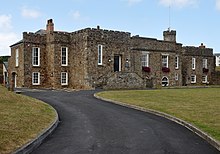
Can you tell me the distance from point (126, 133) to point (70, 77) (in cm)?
2800

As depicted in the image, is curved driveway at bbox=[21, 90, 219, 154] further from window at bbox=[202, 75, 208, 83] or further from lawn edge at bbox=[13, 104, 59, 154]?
window at bbox=[202, 75, 208, 83]

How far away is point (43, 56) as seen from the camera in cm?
3906

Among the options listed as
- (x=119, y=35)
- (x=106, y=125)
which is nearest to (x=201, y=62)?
(x=119, y=35)

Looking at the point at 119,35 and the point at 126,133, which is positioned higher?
the point at 119,35

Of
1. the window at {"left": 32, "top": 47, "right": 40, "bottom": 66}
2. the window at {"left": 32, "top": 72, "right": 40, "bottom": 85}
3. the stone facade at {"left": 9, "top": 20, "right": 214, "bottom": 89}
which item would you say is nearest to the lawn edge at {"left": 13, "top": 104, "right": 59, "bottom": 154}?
the stone facade at {"left": 9, "top": 20, "right": 214, "bottom": 89}

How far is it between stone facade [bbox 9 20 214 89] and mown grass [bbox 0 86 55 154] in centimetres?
1882

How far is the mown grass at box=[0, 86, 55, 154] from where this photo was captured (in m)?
9.22

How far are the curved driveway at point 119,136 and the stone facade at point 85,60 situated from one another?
66.8ft

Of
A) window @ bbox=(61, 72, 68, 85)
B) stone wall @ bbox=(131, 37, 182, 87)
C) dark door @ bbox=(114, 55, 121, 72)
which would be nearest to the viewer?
window @ bbox=(61, 72, 68, 85)

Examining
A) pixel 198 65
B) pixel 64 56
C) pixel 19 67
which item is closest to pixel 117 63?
pixel 64 56

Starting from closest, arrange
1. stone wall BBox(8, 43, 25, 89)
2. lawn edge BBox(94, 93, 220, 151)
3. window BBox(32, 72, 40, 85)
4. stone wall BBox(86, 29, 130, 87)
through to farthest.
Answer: lawn edge BBox(94, 93, 220, 151), stone wall BBox(86, 29, 130, 87), stone wall BBox(8, 43, 25, 89), window BBox(32, 72, 40, 85)

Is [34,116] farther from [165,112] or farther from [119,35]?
[119,35]

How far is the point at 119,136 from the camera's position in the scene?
1095 centimetres

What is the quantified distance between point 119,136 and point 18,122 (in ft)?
12.9
